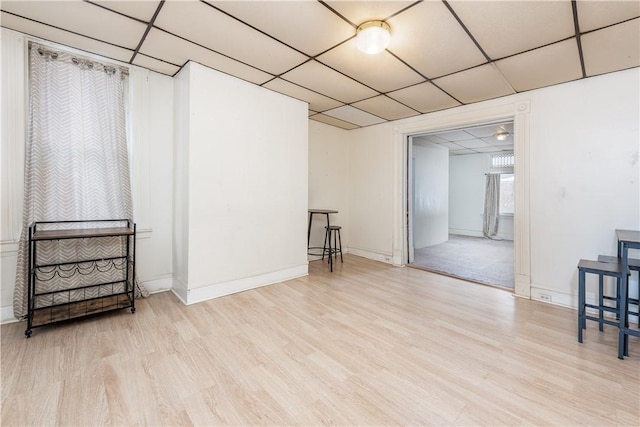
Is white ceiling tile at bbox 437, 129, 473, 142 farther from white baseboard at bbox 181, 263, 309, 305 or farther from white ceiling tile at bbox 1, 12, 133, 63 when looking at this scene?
white ceiling tile at bbox 1, 12, 133, 63

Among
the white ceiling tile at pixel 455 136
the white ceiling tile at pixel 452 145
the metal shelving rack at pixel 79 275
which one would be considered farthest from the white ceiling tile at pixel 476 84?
the metal shelving rack at pixel 79 275

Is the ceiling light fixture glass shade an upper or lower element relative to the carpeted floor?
upper

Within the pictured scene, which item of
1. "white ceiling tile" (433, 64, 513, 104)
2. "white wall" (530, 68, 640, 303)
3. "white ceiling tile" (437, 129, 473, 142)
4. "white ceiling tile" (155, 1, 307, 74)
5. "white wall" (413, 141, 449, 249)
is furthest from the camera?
"white wall" (413, 141, 449, 249)

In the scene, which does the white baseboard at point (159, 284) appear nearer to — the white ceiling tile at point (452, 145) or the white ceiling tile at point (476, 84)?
the white ceiling tile at point (476, 84)

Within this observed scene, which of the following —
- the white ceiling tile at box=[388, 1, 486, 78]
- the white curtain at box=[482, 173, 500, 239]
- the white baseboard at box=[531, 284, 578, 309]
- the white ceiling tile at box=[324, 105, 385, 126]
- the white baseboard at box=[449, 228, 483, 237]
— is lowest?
the white baseboard at box=[531, 284, 578, 309]

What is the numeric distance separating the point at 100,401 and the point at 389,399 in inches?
65.9

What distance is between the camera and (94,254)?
2.78m

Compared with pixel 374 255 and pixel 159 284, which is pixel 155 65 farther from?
pixel 374 255

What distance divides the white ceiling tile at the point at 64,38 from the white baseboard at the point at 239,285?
2.51 meters

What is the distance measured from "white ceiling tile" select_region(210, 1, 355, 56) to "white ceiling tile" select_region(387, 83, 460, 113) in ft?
4.67

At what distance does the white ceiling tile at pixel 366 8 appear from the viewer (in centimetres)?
187

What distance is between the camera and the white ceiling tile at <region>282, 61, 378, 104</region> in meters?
2.92

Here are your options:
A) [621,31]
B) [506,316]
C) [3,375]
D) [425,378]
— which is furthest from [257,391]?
[621,31]

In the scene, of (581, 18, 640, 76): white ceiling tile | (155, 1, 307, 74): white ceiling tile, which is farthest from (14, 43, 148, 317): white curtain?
(581, 18, 640, 76): white ceiling tile
